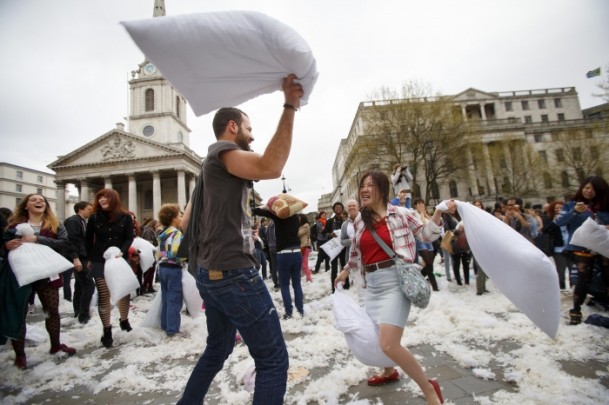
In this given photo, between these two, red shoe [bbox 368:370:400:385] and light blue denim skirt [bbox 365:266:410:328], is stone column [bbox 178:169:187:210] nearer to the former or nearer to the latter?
red shoe [bbox 368:370:400:385]

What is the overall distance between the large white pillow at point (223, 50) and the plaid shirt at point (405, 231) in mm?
1461

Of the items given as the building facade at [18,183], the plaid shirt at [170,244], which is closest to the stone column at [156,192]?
the building facade at [18,183]

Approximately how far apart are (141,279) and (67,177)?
157 ft

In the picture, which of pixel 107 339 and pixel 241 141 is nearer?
pixel 241 141

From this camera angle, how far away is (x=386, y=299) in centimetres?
236

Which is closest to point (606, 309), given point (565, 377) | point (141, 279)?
point (565, 377)

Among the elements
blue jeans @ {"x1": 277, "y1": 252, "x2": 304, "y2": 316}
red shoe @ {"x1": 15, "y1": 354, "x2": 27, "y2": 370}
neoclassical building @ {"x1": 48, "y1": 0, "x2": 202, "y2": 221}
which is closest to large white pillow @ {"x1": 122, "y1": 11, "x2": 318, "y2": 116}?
blue jeans @ {"x1": 277, "y1": 252, "x2": 304, "y2": 316}

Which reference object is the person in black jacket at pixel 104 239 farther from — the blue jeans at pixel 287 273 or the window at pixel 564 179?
the window at pixel 564 179

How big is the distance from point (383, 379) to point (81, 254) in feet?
17.8

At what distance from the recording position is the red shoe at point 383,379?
2.80m

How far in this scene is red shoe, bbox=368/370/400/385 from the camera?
2799 millimetres

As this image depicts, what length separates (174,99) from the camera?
52312 mm

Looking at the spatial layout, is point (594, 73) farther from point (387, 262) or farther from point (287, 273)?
point (387, 262)

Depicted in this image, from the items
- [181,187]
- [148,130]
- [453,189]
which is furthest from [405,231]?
[148,130]
